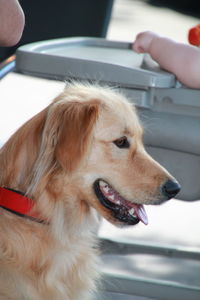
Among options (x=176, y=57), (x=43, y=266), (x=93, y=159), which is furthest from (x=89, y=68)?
(x=43, y=266)

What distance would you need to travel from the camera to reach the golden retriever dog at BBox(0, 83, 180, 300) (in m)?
1.83

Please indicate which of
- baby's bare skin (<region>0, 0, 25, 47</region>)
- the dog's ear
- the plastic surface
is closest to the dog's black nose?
the dog's ear

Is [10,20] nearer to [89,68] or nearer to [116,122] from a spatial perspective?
[89,68]

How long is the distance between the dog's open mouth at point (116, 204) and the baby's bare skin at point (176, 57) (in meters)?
0.48

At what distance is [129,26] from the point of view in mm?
8188

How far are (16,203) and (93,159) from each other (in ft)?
0.82

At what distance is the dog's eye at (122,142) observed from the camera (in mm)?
1906

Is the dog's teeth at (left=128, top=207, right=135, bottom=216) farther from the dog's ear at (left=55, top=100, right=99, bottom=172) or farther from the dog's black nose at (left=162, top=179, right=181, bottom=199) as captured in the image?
the dog's ear at (left=55, top=100, right=99, bottom=172)

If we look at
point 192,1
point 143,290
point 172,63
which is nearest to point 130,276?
point 143,290

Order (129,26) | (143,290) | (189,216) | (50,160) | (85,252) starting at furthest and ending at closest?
1. (129,26)
2. (189,216)
3. (143,290)
4. (85,252)
5. (50,160)

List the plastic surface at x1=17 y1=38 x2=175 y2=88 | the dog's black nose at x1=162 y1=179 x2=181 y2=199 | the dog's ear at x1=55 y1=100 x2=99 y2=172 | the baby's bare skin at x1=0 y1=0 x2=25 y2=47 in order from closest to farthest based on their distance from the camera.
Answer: the dog's ear at x1=55 y1=100 x2=99 y2=172 < the dog's black nose at x1=162 y1=179 x2=181 y2=199 < the baby's bare skin at x1=0 y1=0 x2=25 y2=47 < the plastic surface at x1=17 y1=38 x2=175 y2=88

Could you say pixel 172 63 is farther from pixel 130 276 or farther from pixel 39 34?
pixel 39 34

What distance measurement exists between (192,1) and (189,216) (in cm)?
730

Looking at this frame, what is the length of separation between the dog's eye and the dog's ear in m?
0.10
